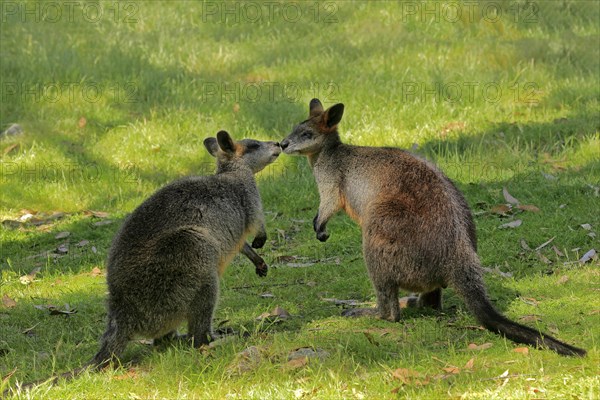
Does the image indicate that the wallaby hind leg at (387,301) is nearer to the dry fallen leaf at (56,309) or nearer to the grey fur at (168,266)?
the grey fur at (168,266)

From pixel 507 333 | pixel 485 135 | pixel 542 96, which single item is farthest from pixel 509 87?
pixel 507 333

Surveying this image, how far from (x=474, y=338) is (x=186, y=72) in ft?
29.0

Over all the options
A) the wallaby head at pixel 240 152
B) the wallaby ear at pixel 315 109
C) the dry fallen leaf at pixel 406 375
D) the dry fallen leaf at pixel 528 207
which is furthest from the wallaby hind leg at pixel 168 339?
the dry fallen leaf at pixel 528 207

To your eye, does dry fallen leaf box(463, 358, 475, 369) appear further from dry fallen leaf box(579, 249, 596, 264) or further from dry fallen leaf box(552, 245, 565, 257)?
dry fallen leaf box(552, 245, 565, 257)

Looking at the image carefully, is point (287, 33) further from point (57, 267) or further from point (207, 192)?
point (207, 192)

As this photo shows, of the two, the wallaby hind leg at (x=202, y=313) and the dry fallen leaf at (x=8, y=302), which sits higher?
the wallaby hind leg at (x=202, y=313)

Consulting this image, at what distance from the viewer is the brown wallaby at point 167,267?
616cm

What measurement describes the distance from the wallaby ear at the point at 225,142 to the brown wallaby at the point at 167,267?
0.77 m

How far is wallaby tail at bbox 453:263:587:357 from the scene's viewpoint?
5529 millimetres

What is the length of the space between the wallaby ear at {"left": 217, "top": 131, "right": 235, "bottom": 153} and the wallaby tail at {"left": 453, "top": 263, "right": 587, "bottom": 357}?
7.72ft

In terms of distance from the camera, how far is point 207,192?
22.9 feet

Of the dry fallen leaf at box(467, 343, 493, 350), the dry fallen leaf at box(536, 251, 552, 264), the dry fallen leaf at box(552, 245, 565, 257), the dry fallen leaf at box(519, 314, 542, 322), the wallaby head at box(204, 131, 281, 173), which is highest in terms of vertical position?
the wallaby head at box(204, 131, 281, 173)

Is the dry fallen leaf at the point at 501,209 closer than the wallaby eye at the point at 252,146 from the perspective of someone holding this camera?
No

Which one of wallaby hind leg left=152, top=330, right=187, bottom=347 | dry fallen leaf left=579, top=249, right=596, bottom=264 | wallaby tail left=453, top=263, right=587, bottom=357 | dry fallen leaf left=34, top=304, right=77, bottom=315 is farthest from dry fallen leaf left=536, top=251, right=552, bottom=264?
dry fallen leaf left=34, top=304, right=77, bottom=315
